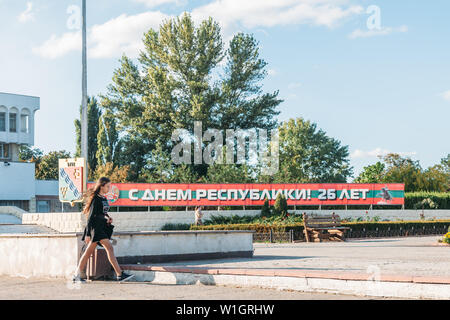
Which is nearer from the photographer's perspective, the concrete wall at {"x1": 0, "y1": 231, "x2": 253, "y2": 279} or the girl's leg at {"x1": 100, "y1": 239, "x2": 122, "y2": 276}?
the girl's leg at {"x1": 100, "y1": 239, "x2": 122, "y2": 276}

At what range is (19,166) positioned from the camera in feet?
182

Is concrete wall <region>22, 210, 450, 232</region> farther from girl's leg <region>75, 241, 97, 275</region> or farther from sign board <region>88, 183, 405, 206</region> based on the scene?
girl's leg <region>75, 241, 97, 275</region>

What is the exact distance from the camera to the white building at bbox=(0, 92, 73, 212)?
5488 centimetres

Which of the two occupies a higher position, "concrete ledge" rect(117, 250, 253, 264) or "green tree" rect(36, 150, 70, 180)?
"green tree" rect(36, 150, 70, 180)

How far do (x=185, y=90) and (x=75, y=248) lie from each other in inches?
1818

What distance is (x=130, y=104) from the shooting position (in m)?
58.4

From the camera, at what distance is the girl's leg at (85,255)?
33.3 ft

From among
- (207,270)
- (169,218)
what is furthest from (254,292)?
(169,218)

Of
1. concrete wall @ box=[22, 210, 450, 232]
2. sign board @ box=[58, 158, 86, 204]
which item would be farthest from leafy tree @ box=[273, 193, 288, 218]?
sign board @ box=[58, 158, 86, 204]

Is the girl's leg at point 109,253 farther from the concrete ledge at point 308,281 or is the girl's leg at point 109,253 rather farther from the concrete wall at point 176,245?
the concrete wall at point 176,245

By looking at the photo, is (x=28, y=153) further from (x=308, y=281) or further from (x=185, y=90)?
(x=308, y=281)

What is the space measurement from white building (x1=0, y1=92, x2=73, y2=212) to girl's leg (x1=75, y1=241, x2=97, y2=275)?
47016mm
